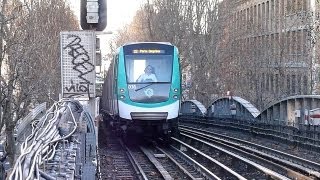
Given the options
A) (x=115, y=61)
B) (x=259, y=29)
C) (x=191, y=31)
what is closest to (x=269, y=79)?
(x=259, y=29)

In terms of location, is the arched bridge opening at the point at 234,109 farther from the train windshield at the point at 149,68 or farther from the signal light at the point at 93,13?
the signal light at the point at 93,13

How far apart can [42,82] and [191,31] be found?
20.7 metres

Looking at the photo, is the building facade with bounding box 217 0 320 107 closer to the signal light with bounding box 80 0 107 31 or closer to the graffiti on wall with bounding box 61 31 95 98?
the graffiti on wall with bounding box 61 31 95 98

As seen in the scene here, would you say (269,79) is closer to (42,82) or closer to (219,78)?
(219,78)

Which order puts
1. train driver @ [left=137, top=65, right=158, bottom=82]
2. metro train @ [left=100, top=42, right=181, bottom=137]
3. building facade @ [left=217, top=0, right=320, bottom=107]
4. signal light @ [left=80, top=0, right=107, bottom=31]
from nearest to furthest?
signal light @ [left=80, top=0, right=107, bottom=31]
metro train @ [left=100, top=42, right=181, bottom=137]
train driver @ [left=137, top=65, right=158, bottom=82]
building facade @ [left=217, top=0, right=320, bottom=107]

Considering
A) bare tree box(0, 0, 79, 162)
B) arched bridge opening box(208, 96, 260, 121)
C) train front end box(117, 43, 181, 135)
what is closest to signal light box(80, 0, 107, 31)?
bare tree box(0, 0, 79, 162)

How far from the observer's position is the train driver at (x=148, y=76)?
65.6ft

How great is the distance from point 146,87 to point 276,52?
1776 cm

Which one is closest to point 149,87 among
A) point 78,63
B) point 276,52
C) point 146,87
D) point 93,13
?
point 146,87

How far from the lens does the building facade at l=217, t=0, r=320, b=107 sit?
3167 centimetres

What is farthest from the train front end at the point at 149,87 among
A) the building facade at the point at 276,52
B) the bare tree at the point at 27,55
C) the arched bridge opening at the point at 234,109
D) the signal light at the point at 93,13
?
the building facade at the point at 276,52

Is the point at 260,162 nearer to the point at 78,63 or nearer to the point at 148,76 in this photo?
the point at 78,63

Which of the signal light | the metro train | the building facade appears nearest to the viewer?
the signal light

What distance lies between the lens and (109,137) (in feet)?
84.4
